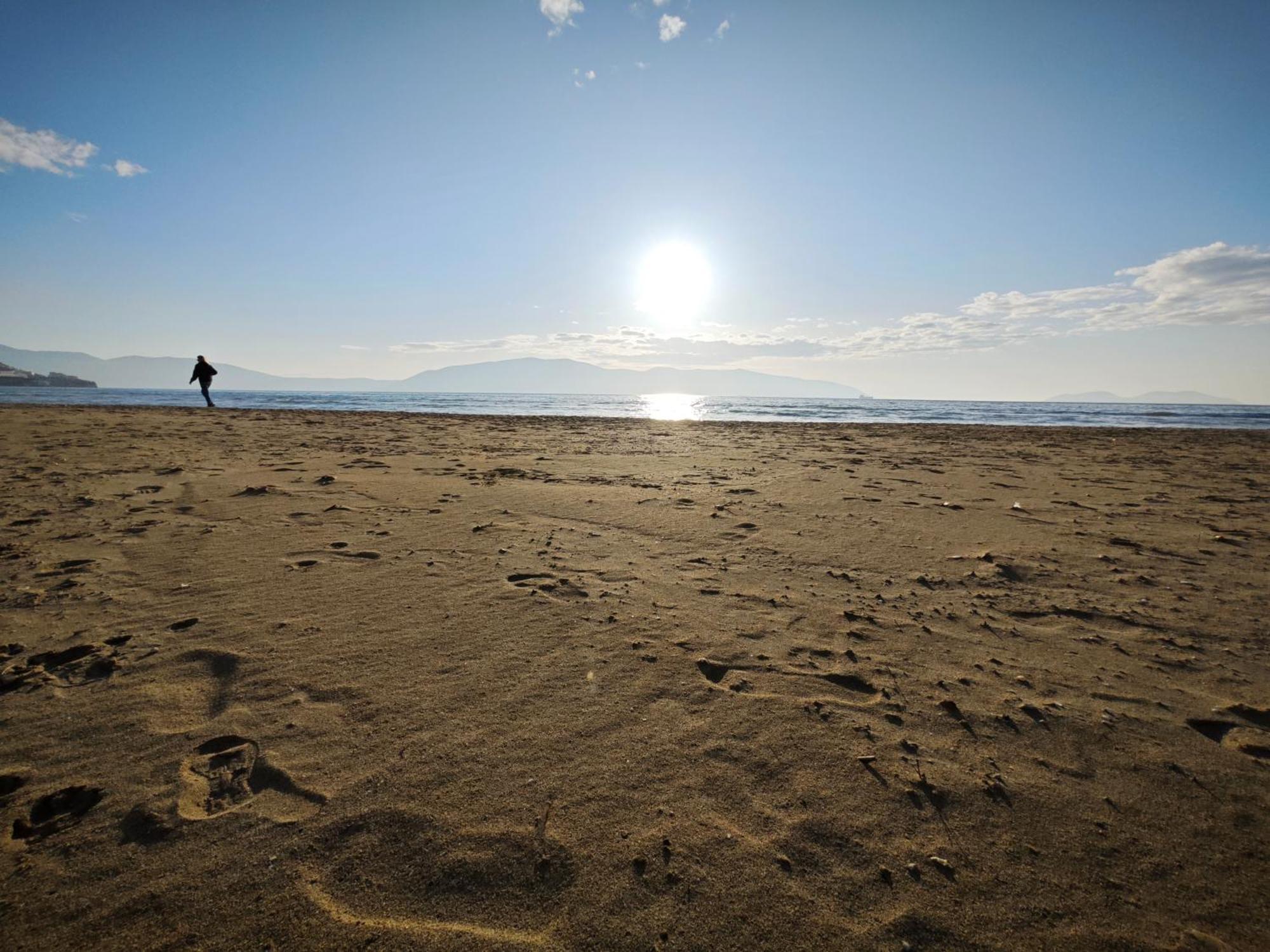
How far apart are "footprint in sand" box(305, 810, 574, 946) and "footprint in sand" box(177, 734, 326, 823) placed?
209mm

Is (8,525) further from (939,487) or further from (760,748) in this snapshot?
(939,487)

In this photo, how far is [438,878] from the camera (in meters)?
1.57

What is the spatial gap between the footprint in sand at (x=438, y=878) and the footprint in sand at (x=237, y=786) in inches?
8.2

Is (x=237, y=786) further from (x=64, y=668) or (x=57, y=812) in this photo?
(x=64, y=668)

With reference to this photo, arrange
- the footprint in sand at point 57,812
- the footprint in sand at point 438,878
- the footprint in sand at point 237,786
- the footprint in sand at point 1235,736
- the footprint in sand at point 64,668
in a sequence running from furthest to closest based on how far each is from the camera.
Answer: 1. the footprint in sand at point 64,668
2. the footprint in sand at point 1235,736
3. the footprint in sand at point 237,786
4. the footprint in sand at point 57,812
5. the footprint in sand at point 438,878

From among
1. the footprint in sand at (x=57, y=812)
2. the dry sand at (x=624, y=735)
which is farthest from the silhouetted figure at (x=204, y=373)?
the footprint in sand at (x=57, y=812)

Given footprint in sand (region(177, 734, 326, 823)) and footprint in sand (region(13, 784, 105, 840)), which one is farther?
footprint in sand (region(177, 734, 326, 823))

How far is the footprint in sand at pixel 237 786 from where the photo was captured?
1788 mm

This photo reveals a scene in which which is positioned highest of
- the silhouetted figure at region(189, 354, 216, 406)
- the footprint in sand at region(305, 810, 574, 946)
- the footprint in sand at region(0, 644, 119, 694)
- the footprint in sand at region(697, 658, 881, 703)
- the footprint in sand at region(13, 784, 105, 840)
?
the silhouetted figure at region(189, 354, 216, 406)

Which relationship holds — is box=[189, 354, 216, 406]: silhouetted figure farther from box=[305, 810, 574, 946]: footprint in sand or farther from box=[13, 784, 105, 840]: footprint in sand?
box=[305, 810, 574, 946]: footprint in sand

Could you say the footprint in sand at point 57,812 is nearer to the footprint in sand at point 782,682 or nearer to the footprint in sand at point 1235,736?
the footprint in sand at point 782,682

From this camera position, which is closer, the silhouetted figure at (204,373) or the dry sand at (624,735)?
the dry sand at (624,735)

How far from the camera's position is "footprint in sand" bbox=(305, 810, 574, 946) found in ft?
4.70

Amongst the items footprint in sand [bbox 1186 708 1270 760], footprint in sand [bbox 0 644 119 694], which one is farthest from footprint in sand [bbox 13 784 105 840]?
footprint in sand [bbox 1186 708 1270 760]
